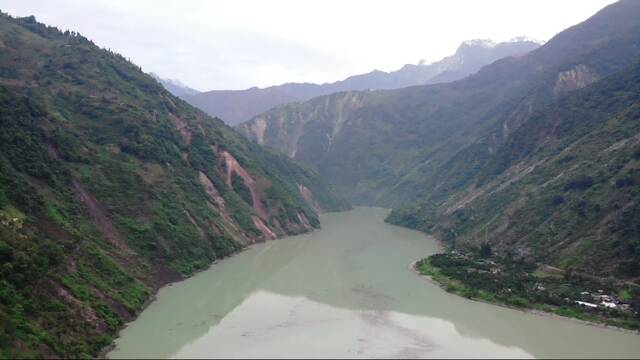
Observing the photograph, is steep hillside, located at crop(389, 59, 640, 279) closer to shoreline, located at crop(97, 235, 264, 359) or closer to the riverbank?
shoreline, located at crop(97, 235, 264, 359)

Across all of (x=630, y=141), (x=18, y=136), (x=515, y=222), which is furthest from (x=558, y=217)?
(x=18, y=136)

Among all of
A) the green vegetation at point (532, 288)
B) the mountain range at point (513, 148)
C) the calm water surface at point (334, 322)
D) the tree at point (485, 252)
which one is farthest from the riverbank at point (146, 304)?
the mountain range at point (513, 148)

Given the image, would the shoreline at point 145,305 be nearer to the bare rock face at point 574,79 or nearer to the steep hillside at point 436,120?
the steep hillside at point 436,120

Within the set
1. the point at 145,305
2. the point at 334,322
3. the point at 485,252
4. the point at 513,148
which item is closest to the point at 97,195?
the point at 145,305

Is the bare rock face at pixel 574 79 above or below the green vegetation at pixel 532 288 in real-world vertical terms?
above

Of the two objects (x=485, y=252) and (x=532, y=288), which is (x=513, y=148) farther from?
(x=532, y=288)
